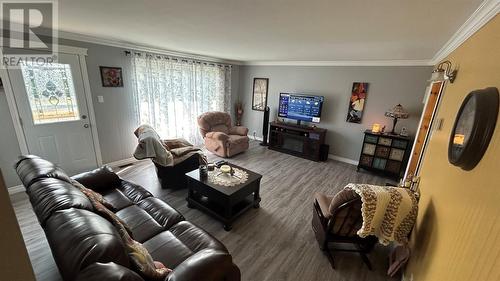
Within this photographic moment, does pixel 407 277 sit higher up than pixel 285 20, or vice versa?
pixel 285 20

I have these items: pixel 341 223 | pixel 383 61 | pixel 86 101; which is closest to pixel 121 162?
pixel 86 101

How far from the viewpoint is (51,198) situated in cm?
128

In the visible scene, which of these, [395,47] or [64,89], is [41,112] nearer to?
[64,89]

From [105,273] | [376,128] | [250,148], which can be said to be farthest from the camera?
[250,148]

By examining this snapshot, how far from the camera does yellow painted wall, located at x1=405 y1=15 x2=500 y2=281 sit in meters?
0.91

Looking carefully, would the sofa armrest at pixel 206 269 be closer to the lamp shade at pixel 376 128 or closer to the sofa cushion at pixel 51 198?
the sofa cushion at pixel 51 198

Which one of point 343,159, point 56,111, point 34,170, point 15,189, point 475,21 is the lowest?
point 15,189

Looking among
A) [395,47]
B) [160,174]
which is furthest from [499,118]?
[160,174]

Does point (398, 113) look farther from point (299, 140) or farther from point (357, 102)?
point (299, 140)

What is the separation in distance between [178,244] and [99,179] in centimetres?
132

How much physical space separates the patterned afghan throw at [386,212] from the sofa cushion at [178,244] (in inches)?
47.7

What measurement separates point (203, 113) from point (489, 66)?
→ 476 cm

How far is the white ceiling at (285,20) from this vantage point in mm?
1563

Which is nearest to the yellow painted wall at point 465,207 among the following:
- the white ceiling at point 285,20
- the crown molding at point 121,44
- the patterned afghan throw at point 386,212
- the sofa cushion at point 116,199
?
the patterned afghan throw at point 386,212
